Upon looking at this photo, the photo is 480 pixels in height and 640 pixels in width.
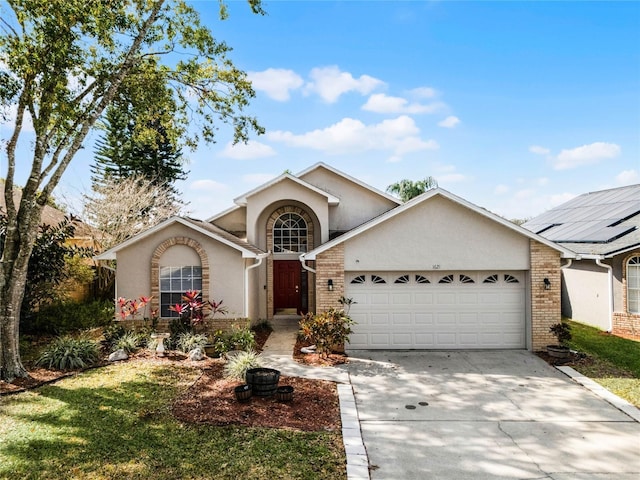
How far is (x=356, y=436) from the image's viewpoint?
21.5 ft

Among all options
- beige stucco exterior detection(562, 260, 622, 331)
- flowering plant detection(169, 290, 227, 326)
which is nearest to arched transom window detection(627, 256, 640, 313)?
beige stucco exterior detection(562, 260, 622, 331)

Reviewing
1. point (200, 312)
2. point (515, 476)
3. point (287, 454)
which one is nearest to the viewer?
point (515, 476)

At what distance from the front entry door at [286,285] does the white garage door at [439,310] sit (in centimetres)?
502

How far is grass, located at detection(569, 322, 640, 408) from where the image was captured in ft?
29.1

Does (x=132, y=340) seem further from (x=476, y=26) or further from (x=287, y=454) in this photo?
(x=476, y=26)

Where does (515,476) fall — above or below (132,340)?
below

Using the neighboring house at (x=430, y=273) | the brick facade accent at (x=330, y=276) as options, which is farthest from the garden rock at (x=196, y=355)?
the brick facade accent at (x=330, y=276)

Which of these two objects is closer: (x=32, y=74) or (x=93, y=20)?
(x=32, y=74)

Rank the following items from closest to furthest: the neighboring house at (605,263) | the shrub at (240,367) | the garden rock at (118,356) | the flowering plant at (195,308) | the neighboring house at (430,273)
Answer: the shrub at (240,367) < the garden rock at (118,356) < the neighboring house at (430,273) < the flowering plant at (195,308) < the neighboring house at (605,263)

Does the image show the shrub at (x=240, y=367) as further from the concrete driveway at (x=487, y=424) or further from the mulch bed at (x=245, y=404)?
the concrete driveway at (x=487, y=424)

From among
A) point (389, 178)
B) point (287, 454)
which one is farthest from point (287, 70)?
point (389, 178)

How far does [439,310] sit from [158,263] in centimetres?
920

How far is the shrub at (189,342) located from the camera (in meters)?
11.5

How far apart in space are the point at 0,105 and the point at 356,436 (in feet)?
34.9
